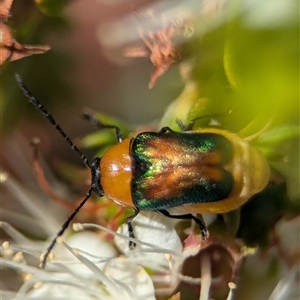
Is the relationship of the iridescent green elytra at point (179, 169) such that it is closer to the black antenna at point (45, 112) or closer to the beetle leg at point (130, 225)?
the beetle leg at point (130, 225)

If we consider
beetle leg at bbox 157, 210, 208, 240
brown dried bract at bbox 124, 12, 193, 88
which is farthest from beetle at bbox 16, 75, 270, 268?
brown dried bract at bbox 124, 12, 193, 88

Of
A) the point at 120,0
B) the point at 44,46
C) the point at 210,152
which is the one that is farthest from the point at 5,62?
the point at 210,152

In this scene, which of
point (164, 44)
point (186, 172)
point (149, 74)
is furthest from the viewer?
point (149, 74)

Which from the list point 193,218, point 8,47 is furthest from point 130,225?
point 8,47

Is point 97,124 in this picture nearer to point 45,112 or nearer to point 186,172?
point 45,112

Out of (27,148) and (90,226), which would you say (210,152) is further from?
(27,148)

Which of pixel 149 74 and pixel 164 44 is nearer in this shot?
pixel 164 44
